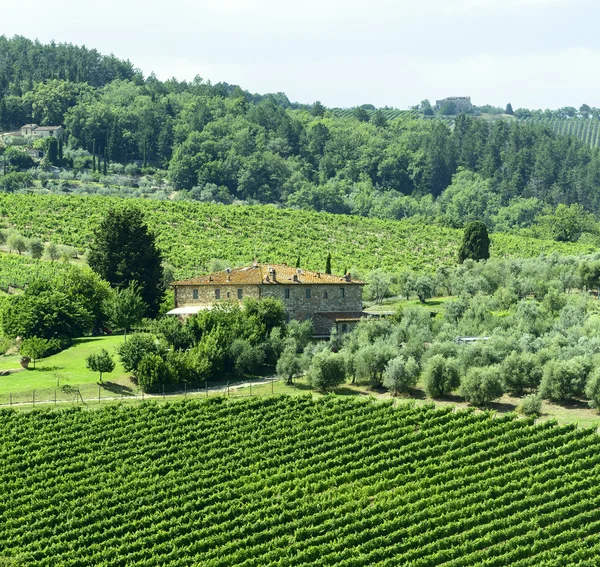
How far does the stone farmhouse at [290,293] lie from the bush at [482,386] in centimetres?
1492

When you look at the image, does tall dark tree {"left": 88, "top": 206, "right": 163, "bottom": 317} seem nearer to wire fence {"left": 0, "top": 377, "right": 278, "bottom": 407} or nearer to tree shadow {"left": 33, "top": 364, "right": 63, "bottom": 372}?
tree shadow {"left": 33, "top": 364, "right": 63, "bottom": 372}

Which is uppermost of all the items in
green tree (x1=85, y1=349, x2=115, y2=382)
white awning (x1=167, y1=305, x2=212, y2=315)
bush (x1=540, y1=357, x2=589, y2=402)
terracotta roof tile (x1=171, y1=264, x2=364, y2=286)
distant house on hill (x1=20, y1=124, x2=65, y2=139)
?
distant house on hill (x1=20, y1=124, x2=65, y2=139)

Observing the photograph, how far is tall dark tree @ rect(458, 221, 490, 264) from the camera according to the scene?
98.6 m

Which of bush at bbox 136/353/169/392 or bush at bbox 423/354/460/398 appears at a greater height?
bush at bbox 423/354/460/398

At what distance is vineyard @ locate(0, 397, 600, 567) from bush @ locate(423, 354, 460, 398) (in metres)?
3.84

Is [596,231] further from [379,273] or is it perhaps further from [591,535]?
[591,535]

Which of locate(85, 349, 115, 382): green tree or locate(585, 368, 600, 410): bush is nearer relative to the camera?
locate(585, 368, 600, 410): bush

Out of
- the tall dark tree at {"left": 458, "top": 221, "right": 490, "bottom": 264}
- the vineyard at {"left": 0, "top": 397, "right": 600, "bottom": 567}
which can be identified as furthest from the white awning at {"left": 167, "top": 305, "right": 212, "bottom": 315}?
the tall dark tree at {"left": 458, "top": 221, "right": 490, "bottom": 264}

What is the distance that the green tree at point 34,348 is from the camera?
6103 cm

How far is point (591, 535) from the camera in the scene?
139 feet

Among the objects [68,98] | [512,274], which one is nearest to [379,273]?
[512,274]

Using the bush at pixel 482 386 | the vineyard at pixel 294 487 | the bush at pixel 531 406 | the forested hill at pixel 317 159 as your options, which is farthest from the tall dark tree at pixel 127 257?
the forested hill at pixel 317 159

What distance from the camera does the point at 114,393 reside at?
2203 inches

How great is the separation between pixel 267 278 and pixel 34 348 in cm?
1548
